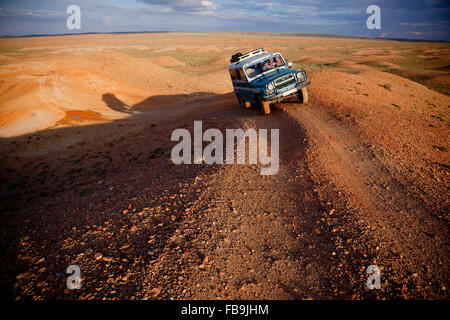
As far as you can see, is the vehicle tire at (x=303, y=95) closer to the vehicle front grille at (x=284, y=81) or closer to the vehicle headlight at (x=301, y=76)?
the vehicle headlight at (x=301, y=76)

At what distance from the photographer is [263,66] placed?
11.3 metres

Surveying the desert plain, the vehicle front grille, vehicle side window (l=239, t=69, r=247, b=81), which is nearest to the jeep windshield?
vehicle side window (l=239, t=69, r=247, b=81)

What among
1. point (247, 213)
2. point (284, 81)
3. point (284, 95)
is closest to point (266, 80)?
point (284, 81)

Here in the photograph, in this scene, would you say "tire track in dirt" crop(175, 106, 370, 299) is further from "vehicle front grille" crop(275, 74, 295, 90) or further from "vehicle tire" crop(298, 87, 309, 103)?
"vehicle tire" crop(298, 87, 309, 103)

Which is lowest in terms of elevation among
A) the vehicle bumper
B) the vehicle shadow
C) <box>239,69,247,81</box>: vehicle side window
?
the vehicle shadow

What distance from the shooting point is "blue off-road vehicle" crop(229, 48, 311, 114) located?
10211 millimetres

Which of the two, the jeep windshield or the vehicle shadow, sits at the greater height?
the jeep windshield

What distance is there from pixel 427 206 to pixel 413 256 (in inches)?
77.9

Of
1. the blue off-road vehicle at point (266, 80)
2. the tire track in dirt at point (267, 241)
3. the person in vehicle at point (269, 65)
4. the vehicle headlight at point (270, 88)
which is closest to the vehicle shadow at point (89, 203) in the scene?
the tire track in dirt at point (267, 241)

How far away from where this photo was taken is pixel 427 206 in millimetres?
5566

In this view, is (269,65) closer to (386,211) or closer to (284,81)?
(284,81)

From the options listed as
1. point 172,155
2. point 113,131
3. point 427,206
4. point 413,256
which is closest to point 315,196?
point 413,256

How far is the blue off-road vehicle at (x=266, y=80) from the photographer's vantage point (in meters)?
10.2
